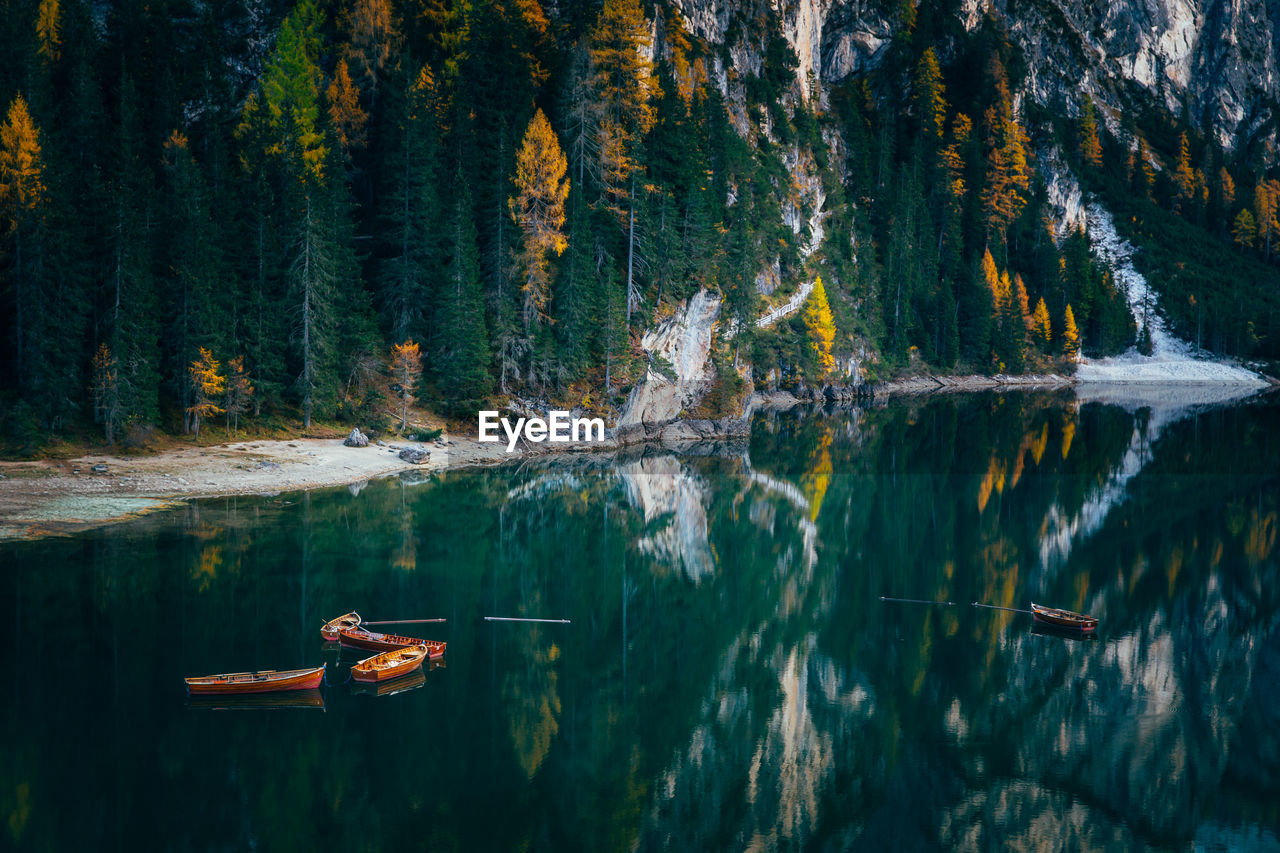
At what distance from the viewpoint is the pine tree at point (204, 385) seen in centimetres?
4734

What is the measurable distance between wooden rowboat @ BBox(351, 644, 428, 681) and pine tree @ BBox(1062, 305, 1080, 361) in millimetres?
130805

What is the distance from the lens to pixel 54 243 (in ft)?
144

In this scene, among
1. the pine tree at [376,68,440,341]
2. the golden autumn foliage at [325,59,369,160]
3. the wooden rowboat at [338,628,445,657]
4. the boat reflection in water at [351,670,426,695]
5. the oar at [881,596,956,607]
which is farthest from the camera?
the golden autumn foliage at [325,59,369,160]

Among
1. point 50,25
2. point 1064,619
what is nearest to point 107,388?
point 50,25

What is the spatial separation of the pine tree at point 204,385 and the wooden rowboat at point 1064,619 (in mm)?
40334

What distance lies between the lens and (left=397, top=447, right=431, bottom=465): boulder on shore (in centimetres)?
5244

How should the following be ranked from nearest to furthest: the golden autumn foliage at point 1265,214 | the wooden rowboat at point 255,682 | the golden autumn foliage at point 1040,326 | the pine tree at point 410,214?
1. the wooden rowboat at point 255,682
2. the pine tree at point 410,214
3. the golden autumn foliage at point 1040,326
4. the golden autumn foliage at point 1265,214

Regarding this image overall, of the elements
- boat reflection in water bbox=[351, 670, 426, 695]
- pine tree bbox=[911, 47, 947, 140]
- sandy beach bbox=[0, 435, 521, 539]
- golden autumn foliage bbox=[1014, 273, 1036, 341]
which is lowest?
Result: boat reflection in water bbox=[351, 670, 426, 695]

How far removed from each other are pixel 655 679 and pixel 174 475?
29.4 m

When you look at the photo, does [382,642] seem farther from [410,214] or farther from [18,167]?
[410,214]

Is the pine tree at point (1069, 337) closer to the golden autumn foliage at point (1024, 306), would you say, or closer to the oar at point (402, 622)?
the golden autumn foliage at point (1024, 306)

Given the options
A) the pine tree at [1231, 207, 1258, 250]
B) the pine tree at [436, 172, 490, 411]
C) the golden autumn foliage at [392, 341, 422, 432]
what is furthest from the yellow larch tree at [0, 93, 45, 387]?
the pine tree at [1231, 207, 1258, 250]

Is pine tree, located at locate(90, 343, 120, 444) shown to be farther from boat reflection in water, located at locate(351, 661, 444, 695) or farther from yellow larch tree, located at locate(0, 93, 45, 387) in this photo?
boat reflection in water, located at locate(351, 661, 444, 695)

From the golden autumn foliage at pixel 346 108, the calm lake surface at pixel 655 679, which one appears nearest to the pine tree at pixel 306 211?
the golden autumn foliage at pixel 346 108
